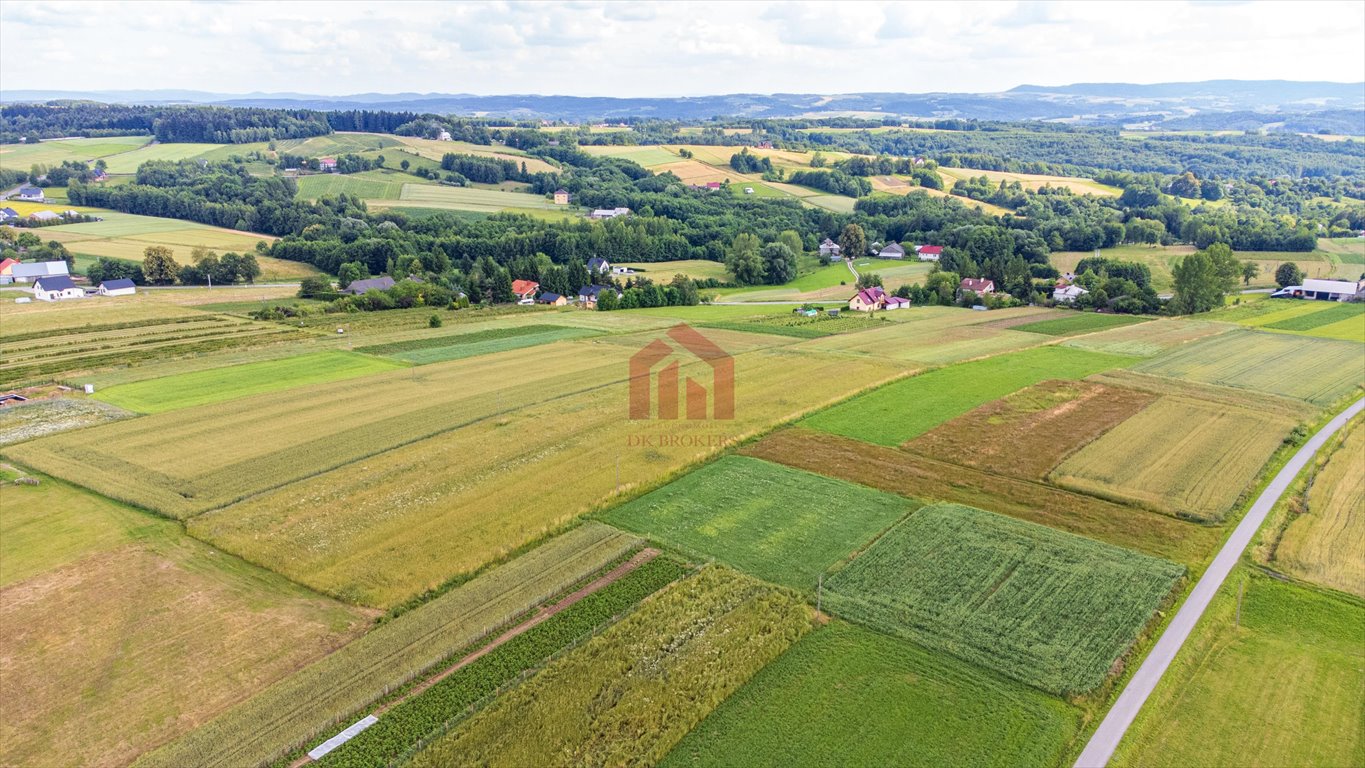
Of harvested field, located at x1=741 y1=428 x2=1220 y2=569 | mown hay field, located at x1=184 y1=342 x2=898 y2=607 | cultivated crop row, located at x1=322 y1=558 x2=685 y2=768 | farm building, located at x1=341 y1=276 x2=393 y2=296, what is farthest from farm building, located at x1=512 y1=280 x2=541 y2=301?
cultivated crop row, located at x1=322 y1=558 x2=685 y2=768

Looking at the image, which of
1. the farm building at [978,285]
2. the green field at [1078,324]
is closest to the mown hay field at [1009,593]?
the green field at [1078,324]

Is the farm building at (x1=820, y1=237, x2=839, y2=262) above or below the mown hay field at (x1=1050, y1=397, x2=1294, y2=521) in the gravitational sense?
below

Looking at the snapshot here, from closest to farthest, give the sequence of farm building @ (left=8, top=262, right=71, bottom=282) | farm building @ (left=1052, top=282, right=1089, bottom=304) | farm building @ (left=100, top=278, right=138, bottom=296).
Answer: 1. farm building @ (left=100, top=278, right=138, bottom=296)
2. farm building @ (left=8, top=262, right=71, bottom=282)
3. farm building @ (left=1052, top=282, right=1089, bottom=304)

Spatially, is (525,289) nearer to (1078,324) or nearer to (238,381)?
(238,381)

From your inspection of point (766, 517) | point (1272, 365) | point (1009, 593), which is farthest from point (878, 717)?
point (1272, 365)

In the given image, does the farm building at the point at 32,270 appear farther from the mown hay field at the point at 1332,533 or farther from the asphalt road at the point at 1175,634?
Answer: the mown hay field at the point at 1332,533

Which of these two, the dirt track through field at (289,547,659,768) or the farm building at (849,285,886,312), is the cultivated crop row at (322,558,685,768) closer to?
the dirt track through field at (289,547,659,768)

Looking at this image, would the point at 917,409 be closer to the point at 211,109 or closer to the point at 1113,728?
the point at 1113,728
